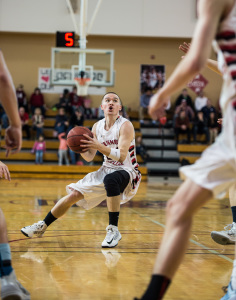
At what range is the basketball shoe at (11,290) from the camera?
2768 mm

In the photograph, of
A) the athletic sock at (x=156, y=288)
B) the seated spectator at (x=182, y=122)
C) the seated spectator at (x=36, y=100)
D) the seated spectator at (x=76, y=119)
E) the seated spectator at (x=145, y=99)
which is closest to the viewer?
the athletic sock at (x=156, y=288)

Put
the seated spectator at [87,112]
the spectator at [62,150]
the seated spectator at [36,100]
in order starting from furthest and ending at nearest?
the seated spectator at [36,100], the seated spectator at [87,112], the spectator at [62,150]

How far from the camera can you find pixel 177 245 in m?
2.38

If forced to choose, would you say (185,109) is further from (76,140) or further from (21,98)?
(76,140)

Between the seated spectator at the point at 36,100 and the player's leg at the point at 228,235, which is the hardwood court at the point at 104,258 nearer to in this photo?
the player's leg at the point at 228,235

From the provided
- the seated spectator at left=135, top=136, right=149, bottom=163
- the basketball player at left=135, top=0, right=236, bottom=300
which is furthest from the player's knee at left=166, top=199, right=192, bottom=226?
the seated spectator at left=135, top=136, right=149, bottom=163

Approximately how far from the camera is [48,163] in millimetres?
16359

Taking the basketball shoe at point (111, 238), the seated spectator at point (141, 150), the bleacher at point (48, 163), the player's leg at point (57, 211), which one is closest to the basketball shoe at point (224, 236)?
the basketball shoe at point (111, 238)

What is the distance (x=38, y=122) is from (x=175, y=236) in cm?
1502

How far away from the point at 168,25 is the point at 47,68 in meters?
5.17

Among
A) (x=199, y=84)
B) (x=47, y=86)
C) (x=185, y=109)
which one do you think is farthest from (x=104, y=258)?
(x=199, y=84)

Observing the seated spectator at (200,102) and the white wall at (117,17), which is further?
the seated spectator at (200,102)

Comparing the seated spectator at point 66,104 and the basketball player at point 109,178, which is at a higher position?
the seated spectator at point 66,104

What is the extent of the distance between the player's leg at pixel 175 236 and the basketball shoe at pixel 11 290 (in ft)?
2.80
